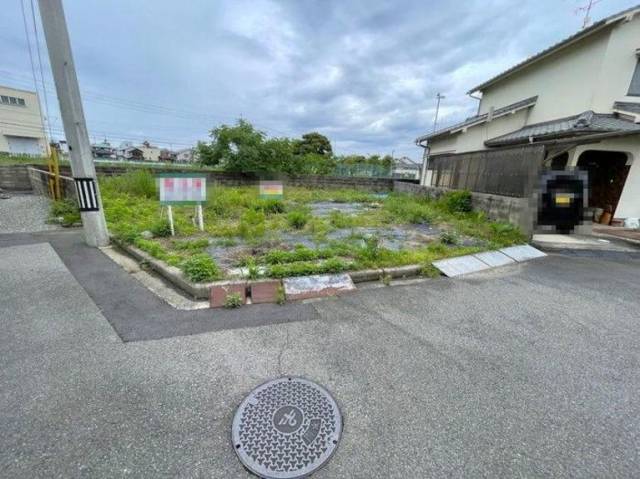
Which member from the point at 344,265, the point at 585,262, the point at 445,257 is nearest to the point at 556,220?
the point at 585,262

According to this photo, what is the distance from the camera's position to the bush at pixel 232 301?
9.06 feet

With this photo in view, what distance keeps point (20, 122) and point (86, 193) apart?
36.9 meters

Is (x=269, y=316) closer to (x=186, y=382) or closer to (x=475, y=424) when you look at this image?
(x=186, y=382)

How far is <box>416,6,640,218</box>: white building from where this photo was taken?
6.80m

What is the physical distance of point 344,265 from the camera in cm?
354

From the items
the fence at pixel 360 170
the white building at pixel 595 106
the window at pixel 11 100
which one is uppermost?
the window at pixel 11 100

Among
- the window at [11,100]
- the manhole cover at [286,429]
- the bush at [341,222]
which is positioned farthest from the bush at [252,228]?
the window at [11,100]

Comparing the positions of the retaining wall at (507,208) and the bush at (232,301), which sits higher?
the retaining wall at (507,208)

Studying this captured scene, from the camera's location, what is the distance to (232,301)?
277 cm

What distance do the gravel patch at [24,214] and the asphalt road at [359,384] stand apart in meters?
3.58

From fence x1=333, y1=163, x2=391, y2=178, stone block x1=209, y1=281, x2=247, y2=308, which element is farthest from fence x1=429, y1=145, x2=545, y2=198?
fence x1=333, y1=163, x2=391, y2=178

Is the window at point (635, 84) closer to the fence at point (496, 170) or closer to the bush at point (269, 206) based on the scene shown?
the fence at point (496, 170)

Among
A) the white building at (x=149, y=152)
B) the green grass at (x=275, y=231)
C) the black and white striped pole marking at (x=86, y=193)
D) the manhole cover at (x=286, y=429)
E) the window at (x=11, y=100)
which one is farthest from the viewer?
the white building at (x=149, y=152)

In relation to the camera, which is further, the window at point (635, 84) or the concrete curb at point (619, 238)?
the window at point (635, 84)
